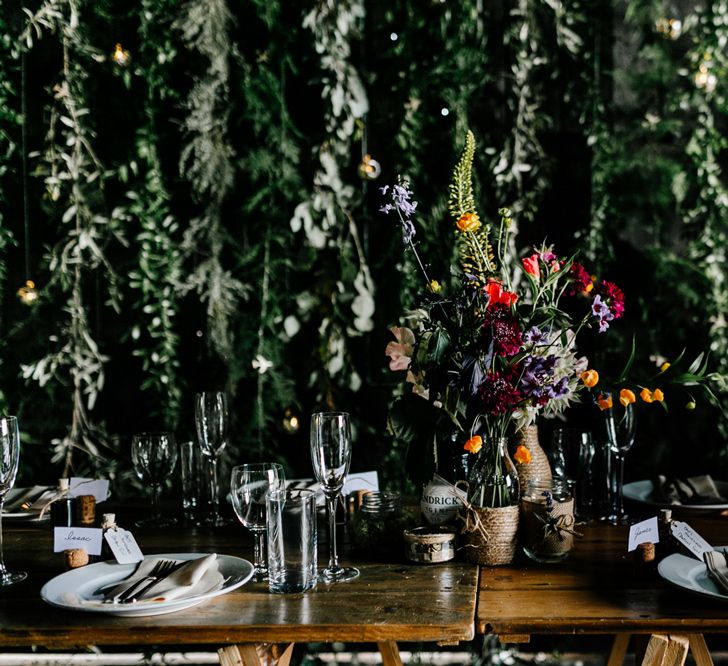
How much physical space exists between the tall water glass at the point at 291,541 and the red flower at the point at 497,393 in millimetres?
331

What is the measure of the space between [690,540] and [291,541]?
669mm

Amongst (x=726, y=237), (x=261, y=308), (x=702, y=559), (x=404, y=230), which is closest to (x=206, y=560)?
(x=404, y=230)

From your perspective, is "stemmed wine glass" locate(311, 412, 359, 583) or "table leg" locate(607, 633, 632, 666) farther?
"table leg" locate(607, 633, 632, 666)

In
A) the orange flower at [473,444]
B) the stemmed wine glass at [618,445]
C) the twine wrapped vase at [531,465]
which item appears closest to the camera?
the orange flower at [473,444]

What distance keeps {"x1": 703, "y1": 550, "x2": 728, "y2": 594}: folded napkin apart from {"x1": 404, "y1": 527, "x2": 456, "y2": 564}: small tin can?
1.38 ft

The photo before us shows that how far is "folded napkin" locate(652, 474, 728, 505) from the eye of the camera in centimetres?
179

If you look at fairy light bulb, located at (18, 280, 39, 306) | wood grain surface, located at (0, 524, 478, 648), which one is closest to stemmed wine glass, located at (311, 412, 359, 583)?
wood grain surface, located at (0, 524, 478, 648)

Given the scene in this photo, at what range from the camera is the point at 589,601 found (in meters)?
1.26

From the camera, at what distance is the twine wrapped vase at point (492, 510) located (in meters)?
1.43

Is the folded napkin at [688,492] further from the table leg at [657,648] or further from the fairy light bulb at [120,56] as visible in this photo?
the fairy light bulb at [120,56]

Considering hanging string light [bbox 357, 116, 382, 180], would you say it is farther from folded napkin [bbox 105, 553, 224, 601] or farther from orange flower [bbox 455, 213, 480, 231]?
folded napkin [bbox 105, 553, 224, 601]

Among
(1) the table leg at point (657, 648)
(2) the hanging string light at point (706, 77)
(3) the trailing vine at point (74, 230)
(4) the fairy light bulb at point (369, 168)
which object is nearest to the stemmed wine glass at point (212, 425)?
(1) the table leg at point (657, 648)

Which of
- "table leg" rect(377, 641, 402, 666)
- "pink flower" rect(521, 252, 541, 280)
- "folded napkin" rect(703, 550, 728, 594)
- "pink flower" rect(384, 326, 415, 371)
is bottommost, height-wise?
"table leg" rect(377, 641, 402, 666)

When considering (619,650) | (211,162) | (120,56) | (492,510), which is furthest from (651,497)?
(120,56)
